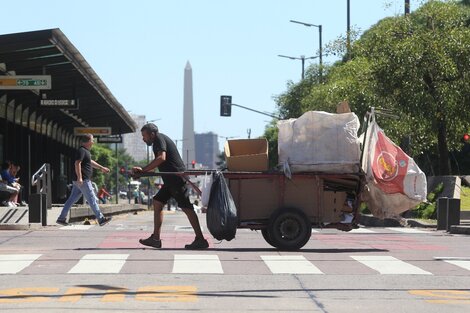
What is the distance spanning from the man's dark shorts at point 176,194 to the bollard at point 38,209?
22.5 feet

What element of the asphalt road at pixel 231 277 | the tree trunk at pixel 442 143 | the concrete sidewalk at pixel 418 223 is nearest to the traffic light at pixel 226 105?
the tree trunk at pixel 442 143

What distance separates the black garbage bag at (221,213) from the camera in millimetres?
13773

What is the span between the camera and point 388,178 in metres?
14.6

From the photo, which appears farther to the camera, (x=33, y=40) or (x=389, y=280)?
(x=33, y=40)

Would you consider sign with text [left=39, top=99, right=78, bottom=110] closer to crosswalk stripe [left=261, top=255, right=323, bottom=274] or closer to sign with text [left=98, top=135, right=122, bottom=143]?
sign with text [left=98, top=135, right=122, bottom=143]

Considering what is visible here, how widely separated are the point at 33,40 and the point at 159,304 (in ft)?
55.5

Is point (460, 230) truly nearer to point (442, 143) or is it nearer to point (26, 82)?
point (442, 143)

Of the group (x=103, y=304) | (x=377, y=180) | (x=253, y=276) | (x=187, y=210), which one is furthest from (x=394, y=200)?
(x=103, y=304)

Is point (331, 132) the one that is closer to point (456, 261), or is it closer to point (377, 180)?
point (377, 180)

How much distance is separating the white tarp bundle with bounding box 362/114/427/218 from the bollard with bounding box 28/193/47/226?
28.2ft

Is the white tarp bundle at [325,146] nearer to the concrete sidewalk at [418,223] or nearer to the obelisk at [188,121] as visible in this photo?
the concrete sidewalk at [418,223]

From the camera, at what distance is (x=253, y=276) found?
11.2m

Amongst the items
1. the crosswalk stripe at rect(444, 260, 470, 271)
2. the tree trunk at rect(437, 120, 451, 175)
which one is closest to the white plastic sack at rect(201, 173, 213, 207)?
the crosswalk stripe at rect(444, 260, 470, 271)

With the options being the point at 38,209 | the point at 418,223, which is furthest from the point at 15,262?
the point at 418,223
